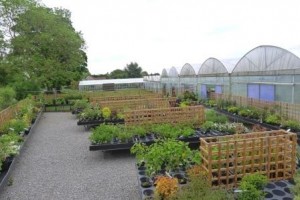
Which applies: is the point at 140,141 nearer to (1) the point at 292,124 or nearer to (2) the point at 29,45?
(1) the point at 292,124

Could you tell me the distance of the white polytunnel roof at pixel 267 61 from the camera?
378 inches

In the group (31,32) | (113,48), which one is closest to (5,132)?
(31,32)

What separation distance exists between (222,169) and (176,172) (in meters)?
0.90

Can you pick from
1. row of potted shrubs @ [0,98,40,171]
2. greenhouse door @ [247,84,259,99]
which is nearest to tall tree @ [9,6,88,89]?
row of potted shrubs @ [0,98,40,171]

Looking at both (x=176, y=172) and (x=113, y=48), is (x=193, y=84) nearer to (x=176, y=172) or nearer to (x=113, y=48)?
(x=176, y=172)

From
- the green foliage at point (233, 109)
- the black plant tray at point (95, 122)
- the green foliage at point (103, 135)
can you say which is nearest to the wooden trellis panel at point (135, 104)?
the black plant tray at point (95, 122)

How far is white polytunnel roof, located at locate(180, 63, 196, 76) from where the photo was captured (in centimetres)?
2033

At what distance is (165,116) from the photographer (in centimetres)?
909

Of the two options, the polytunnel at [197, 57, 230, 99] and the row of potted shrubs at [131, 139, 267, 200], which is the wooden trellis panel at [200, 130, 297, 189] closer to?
the row of potted shrubs at [131, 139, 267, 200]

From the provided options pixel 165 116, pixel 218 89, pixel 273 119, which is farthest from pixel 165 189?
pixel 218 89

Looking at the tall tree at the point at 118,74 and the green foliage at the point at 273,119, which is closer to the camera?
the green foliage at the point at 273,119

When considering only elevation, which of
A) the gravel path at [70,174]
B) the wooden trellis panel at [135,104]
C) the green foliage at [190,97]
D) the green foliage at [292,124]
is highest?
the wooden trellis panel at [135,104]

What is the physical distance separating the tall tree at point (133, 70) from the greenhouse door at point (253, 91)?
4561 cm

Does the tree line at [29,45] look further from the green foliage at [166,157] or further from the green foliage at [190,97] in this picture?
the green foliage at [166,157]
